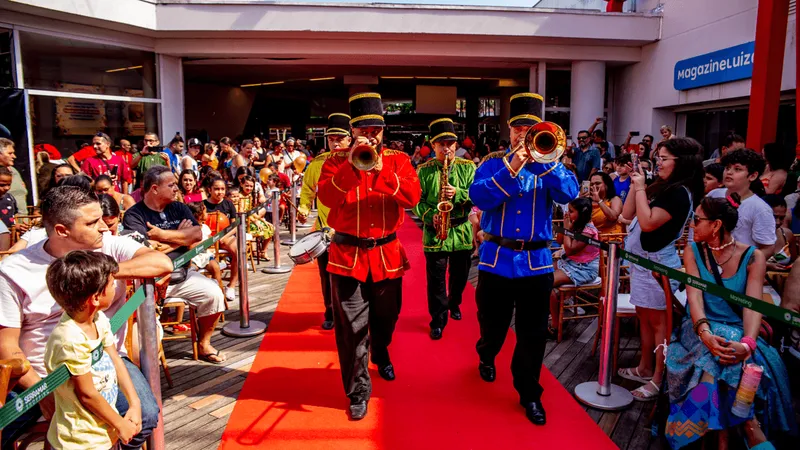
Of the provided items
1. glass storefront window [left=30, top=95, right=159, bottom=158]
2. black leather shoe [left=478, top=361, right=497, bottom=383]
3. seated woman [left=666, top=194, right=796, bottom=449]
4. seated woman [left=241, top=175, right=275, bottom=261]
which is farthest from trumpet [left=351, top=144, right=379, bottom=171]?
glass storefront window [left=30, top=95, right=159, bottom=158]

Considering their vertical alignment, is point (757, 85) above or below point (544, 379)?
above

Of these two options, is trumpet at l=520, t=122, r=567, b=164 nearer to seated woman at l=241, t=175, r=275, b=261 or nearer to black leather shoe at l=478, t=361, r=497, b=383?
black leather shoe at l=478, t=361, r=497, b=383

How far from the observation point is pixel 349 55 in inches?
563

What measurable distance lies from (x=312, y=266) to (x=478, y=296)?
4.44 meters

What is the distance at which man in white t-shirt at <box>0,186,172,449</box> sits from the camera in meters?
2.48

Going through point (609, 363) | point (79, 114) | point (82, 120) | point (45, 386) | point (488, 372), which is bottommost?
point (488, 372)

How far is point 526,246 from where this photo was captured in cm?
340

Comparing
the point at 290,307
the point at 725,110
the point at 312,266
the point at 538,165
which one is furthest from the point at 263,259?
the point at 725,110

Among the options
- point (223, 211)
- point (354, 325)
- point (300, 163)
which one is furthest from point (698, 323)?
point (300, 163)

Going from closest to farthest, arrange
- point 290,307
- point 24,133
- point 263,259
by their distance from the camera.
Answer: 1. point 290,307
2. point 263,259
3. point 24,133

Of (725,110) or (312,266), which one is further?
(725,110)

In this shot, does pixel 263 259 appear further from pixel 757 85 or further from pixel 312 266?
pixel 757 85

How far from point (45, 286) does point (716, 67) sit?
510 inches

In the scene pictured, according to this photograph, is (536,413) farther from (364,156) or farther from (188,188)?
(188,188)
